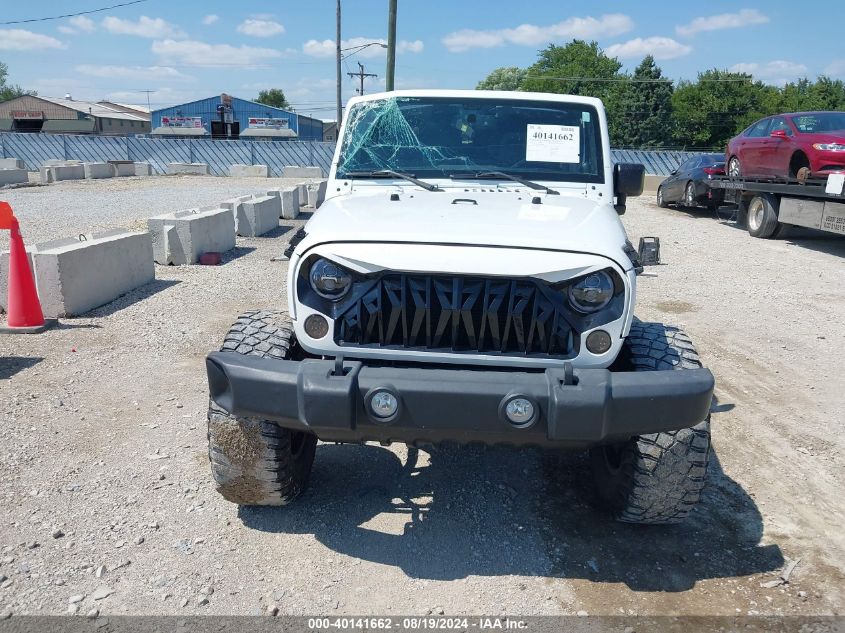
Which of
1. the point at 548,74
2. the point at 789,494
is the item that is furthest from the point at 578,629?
the point at 548,74

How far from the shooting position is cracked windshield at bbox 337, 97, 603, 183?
4082 millimetres

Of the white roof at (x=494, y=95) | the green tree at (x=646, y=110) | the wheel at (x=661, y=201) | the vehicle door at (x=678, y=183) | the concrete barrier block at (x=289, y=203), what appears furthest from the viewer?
the green tree at (x=646, y=110)

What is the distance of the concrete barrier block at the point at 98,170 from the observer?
1096 inches

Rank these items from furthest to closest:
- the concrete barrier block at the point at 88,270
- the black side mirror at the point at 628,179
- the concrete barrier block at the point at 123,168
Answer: the concrete barrier block at the point at 123,168 < the concrete barrier block at the point at 88,270 < the black side mirror at the point at 628,179

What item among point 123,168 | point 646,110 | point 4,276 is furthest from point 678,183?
point 646,110

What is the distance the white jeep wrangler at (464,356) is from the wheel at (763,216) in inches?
457

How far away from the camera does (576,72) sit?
79.1 m

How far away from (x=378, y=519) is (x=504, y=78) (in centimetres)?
10258

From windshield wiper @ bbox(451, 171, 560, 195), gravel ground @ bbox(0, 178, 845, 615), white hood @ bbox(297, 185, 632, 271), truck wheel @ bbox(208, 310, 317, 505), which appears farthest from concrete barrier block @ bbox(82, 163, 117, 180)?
truck wheel @ bbox(208, 310, 317, 505)

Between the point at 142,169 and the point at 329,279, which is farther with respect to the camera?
the point at 142,169

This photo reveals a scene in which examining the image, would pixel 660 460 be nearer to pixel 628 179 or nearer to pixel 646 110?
pixel 628 179

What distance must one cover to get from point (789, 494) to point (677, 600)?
1.35 meters

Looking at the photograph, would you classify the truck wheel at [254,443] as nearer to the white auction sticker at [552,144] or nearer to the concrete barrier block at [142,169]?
the white auction sticker at [552,144]

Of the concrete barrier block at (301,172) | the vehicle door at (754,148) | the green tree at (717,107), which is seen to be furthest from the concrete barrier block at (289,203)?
the green tree at (717,107)
